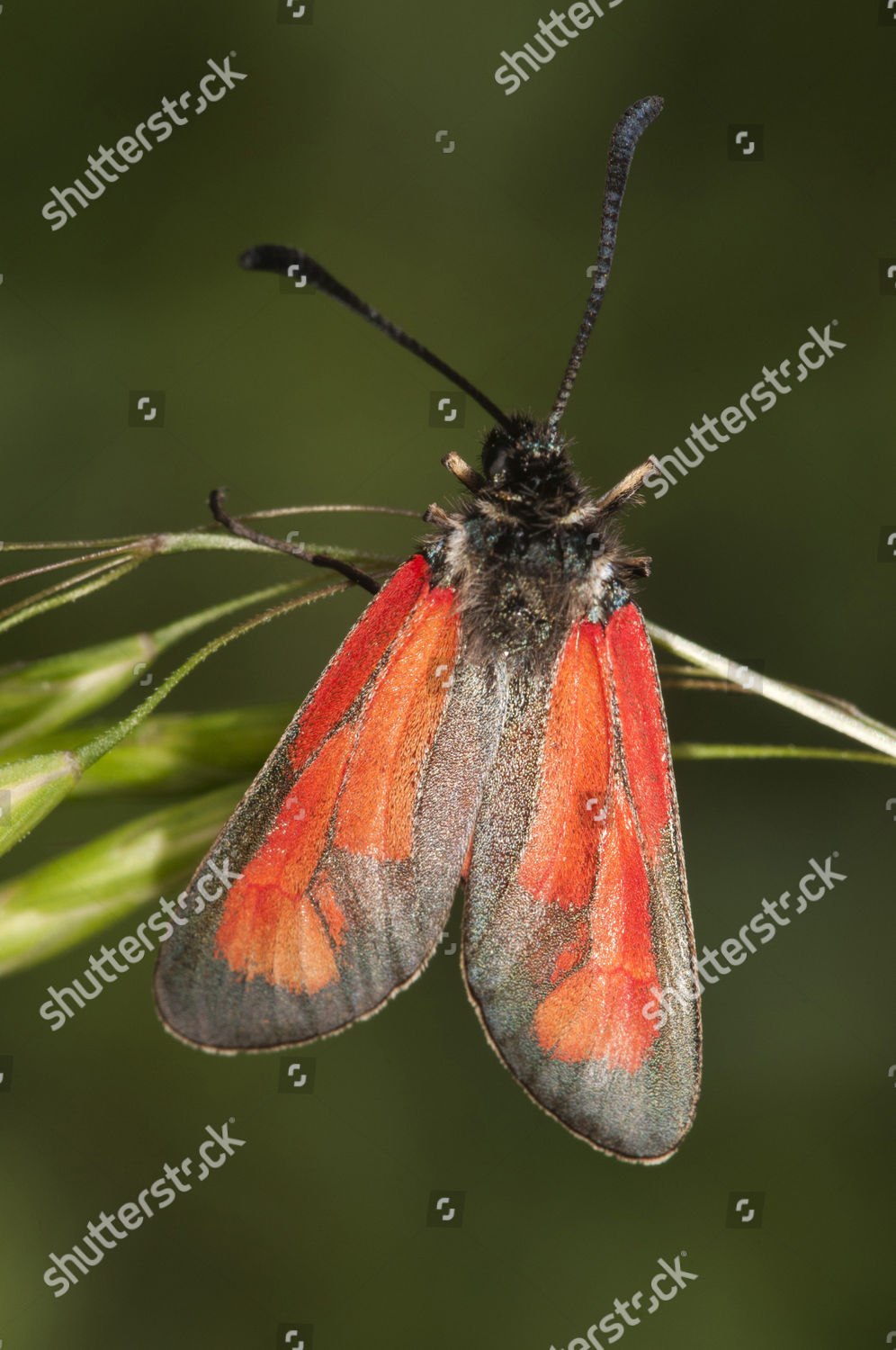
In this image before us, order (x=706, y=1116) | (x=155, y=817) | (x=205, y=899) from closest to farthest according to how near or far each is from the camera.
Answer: (x=205, y=899), (x=155, y=817), (x=706, y=1116)

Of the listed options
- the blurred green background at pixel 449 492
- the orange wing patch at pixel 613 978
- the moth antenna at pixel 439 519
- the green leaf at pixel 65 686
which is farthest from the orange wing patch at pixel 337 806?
the blurred green background at pixel 449 492

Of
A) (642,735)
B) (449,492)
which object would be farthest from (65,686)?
(449,492)

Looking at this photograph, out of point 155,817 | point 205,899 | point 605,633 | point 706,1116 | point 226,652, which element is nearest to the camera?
point 205,899

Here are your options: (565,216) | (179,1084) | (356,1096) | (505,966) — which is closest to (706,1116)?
(356,1096)

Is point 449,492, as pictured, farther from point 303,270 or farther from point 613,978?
point 613,978

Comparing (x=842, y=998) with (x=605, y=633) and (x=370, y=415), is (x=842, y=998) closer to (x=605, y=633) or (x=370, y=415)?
(x=605, y=633)

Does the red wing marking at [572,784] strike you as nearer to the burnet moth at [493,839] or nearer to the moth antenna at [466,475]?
the burnet moth at [493,839]

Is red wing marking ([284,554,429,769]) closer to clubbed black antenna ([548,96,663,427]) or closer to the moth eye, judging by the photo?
the moth eye
